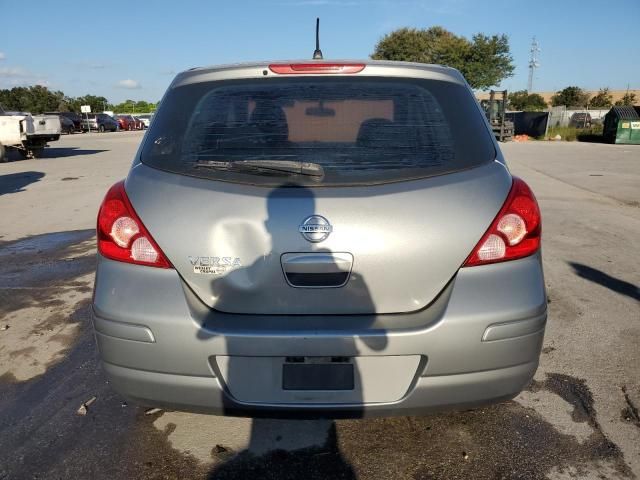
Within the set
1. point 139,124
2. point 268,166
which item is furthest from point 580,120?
point 268,166

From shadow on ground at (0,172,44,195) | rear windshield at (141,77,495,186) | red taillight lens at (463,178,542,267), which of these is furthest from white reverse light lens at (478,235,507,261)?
shadow on ground at (0,172,44,195)

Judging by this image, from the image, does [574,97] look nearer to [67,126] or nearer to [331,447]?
[67,126]

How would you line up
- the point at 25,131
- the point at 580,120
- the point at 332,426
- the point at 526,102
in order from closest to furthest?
the point at 332,426, the point at 25,131, the point at 580,120, the point at 526,102

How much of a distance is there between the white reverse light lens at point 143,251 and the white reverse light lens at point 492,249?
125cm

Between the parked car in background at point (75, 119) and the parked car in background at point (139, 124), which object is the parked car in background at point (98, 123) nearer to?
the parked car in background at point (75, 119)

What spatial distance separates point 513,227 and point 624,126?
31.7 m

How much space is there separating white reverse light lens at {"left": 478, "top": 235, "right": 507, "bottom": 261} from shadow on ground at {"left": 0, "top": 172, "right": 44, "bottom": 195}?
11657mm

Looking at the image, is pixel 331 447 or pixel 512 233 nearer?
A: pixel 512 233

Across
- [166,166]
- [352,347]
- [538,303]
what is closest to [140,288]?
[166,166]

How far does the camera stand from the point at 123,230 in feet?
6.54

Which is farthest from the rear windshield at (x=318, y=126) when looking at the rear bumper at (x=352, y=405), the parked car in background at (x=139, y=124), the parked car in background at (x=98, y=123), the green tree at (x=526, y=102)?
the green tree at (x=526, y=102)

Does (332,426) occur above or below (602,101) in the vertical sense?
below

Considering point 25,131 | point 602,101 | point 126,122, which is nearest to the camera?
point 25,131

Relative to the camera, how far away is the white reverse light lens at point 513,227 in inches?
76.1
